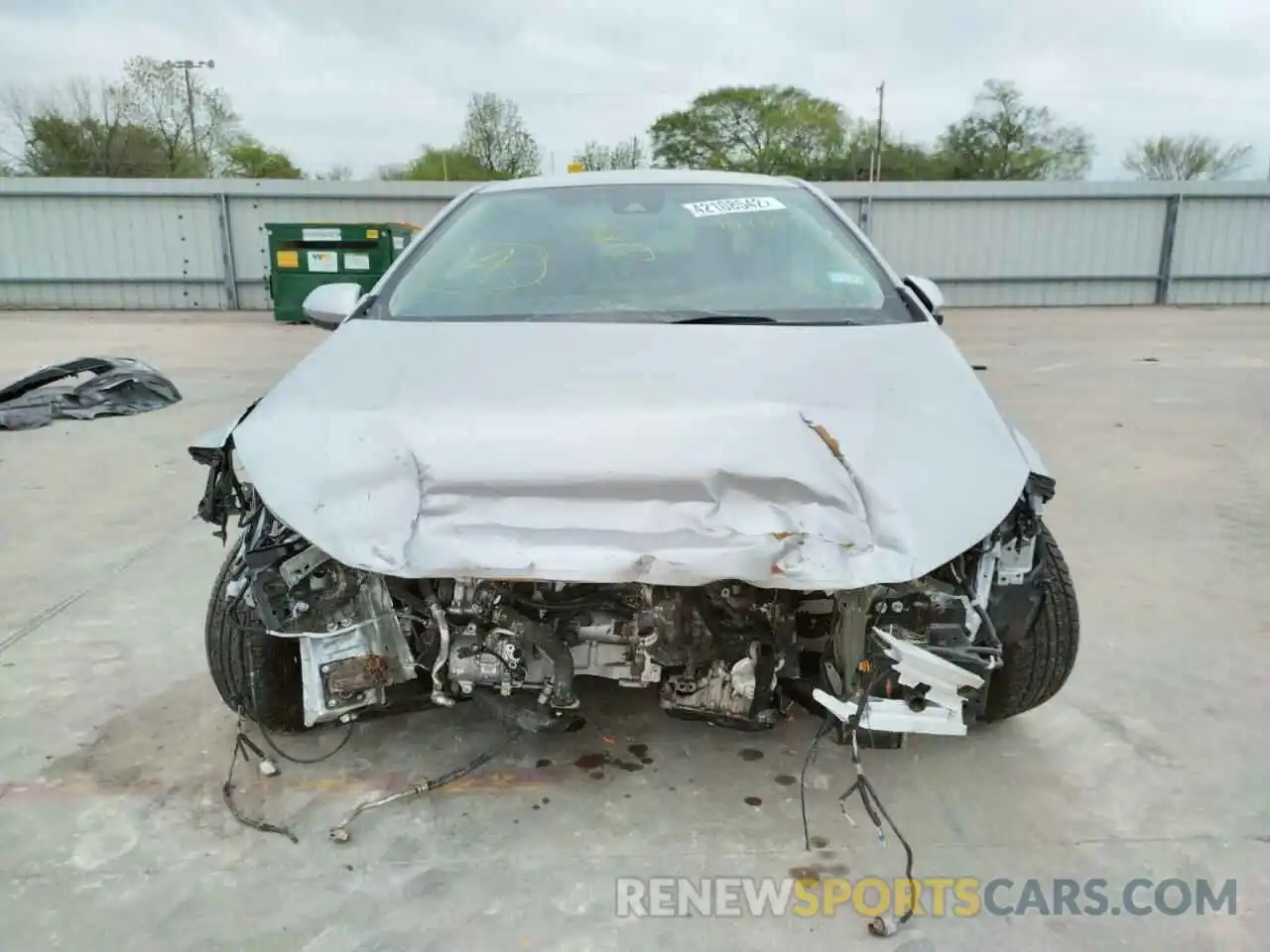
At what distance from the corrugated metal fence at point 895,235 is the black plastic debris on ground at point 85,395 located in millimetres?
9068

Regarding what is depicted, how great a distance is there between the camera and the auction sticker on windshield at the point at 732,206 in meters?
3.16

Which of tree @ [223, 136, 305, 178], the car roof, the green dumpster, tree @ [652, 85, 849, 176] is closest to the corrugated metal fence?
the green dumpster

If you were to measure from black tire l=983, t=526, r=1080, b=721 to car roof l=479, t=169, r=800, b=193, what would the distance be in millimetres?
1702

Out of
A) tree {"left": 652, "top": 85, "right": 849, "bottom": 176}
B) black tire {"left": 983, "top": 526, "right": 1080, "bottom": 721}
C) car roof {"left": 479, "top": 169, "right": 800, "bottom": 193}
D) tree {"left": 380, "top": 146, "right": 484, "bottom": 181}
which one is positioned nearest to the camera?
black tire {"left": 983, "top": 526, "right": 1080, "bottom": 721}

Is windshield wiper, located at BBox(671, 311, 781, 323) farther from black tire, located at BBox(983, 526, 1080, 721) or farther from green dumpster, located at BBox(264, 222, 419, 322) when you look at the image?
green dumpster, located at BBox(264, 222, 419, 322)

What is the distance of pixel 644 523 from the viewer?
74.6 inches

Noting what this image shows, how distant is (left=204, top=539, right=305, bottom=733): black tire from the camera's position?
2463mm

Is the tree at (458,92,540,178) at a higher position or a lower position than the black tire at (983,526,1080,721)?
higher

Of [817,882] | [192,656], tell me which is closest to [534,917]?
[817,882]

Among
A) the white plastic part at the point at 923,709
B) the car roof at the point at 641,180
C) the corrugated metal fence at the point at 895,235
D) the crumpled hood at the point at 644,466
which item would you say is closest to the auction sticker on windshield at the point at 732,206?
the car roof at the point at 641,180

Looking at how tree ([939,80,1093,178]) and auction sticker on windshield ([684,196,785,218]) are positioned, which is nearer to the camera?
auction sticker on windshield ([684,196,785,218])

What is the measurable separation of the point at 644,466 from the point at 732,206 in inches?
61.8

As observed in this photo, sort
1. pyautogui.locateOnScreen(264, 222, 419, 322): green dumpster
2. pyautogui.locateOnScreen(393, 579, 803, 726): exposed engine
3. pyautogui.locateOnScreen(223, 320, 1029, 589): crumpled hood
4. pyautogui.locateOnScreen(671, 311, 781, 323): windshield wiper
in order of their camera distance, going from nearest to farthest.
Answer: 1. pyautogui.locateOnScreen(223, 320, 1029, 589): crumpled hood
2. pyautogui.locateOnScreen(393, 579, 803, 726): exposed engine
3. pyautogui.locateOnScreen(671, 311, 781, 323): windshield wiper
4. pyautogui.locateOnScreen(264, 222, 419, 322): green dumpster

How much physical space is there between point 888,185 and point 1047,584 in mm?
15511
